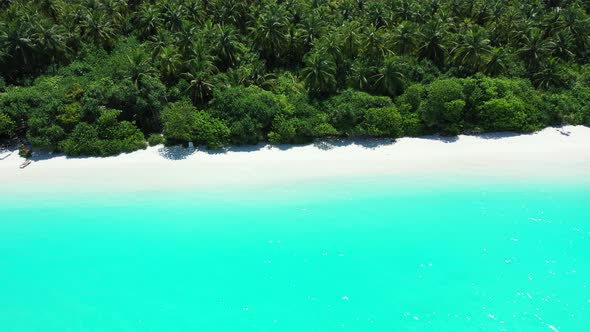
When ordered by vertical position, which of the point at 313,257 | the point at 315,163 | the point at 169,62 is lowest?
the point at 313,257

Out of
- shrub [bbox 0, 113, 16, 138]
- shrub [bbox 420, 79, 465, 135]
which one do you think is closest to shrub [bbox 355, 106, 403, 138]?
shrub [bbox 420, 79, 465, 135]

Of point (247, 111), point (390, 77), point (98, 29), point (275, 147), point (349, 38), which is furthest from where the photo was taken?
point (98, 29)

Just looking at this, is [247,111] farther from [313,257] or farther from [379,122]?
[313,257]

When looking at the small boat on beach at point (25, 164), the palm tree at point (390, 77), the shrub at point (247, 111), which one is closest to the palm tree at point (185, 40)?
the shrub at point (247, 111)

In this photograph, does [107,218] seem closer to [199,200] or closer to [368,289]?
[199,200]

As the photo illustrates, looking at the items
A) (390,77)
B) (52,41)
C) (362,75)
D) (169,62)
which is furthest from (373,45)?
(52,41)

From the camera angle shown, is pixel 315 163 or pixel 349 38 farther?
pixel 349 38

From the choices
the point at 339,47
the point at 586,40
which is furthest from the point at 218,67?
the point at 586,40

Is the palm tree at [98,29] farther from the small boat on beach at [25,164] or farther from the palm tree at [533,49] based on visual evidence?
the palm tree at [533,49]
